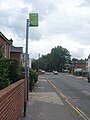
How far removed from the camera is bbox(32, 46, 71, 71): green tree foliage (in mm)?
188125

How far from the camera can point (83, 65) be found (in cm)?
17762

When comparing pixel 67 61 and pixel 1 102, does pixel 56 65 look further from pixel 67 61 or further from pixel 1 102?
pixel 1 102

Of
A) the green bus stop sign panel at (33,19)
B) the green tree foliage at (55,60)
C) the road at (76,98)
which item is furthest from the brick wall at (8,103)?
the green tree foliage at (55,60)

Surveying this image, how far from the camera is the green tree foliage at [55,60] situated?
18812cm

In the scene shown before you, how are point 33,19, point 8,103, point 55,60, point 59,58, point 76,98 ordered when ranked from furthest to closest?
point 59,58, point 55,60, point 76,98, point 33,19, point 8,103

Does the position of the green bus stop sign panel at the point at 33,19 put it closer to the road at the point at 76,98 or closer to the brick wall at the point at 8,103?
the brick wall at the point at 8,103

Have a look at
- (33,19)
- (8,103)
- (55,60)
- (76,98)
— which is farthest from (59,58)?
(8,103)

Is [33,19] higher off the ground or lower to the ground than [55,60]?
lower

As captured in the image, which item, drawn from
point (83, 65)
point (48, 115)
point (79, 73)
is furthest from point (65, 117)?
point (83, 65)

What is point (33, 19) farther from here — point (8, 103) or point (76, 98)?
point (76, 98)

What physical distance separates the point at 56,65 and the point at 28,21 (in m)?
173

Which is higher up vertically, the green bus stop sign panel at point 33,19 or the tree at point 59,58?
the tree at point 59,58

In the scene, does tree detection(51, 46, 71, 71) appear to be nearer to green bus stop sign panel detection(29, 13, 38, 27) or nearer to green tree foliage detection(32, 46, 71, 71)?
green tree foliage detection(32, 46, 71, 71)

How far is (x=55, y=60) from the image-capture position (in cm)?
18812
